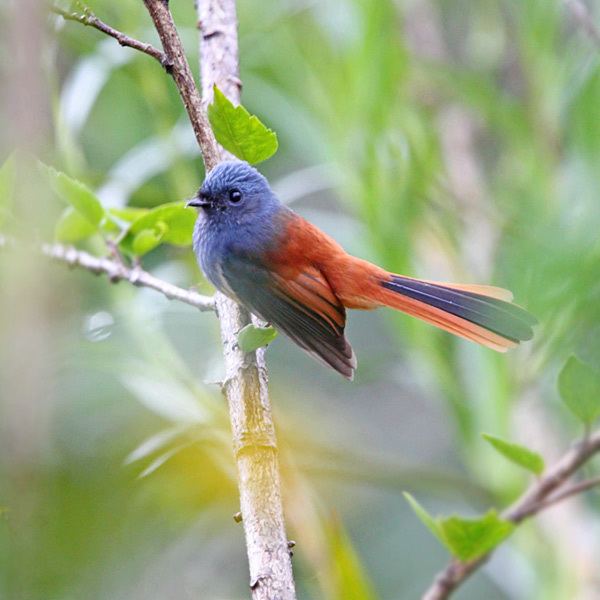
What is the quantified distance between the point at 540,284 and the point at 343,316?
769 millimetres

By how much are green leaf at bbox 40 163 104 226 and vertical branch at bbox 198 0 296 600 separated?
273 mm

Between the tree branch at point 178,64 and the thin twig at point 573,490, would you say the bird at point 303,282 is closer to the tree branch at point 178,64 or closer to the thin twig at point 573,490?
the tree branch at point 178,64

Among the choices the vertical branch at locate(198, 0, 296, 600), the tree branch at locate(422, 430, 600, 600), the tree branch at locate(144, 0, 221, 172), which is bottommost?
the tree branch at locate(422, 430, 600, 600)

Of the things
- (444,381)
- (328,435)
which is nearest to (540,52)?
(444,381)

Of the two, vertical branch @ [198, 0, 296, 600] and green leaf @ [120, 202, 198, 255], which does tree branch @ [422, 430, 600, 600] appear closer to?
vertical branch @ [198, 0, 296, 600]

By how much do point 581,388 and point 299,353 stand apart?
2.08 meters

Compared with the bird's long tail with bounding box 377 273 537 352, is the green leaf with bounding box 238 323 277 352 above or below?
above

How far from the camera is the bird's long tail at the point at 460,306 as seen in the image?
1.83m

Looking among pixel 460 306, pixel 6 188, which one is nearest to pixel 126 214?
pixel 6 188

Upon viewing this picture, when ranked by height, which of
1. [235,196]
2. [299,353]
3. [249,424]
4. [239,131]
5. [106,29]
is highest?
[106,29]

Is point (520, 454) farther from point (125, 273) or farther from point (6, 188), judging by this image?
point (6, 188)

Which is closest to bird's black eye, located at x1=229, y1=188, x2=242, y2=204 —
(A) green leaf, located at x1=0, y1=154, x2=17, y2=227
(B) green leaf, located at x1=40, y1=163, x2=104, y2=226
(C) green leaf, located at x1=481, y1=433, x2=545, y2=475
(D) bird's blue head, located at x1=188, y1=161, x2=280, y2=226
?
(D) bird's blue head, located at x1=188, y1=161, x2=280, y2=226

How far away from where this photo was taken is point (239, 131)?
137cm

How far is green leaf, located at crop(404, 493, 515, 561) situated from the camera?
1.30 m
